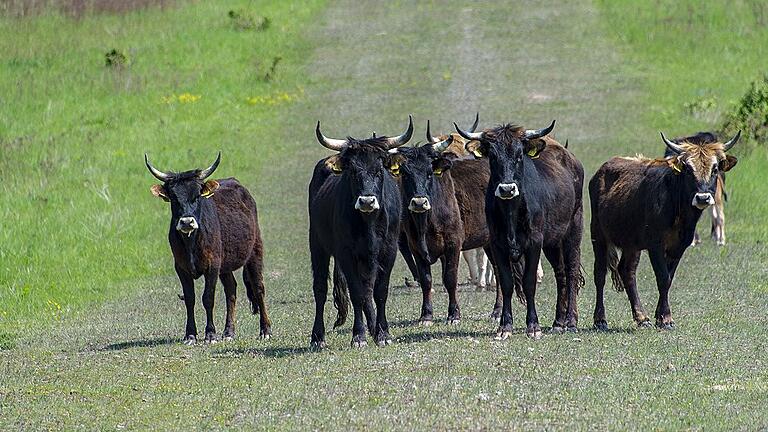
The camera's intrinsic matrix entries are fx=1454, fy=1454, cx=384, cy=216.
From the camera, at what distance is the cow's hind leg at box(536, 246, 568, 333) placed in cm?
1579

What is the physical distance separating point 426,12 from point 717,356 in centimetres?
3861

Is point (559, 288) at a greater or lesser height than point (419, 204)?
lesser

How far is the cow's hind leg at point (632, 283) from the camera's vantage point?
15.9m

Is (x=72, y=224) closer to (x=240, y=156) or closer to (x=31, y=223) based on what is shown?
(x=31, y=223)

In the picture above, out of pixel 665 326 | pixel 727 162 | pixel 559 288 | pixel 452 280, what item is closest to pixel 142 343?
pixel 452 280

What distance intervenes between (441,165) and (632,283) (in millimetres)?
2765

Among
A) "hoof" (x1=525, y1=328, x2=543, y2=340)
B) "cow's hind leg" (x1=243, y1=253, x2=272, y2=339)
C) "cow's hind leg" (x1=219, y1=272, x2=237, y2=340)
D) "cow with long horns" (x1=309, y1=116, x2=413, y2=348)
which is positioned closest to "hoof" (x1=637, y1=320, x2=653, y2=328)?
"hoof" (x1=525, y1=328, x2=543, y2=340)

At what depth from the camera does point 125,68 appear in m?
41.7

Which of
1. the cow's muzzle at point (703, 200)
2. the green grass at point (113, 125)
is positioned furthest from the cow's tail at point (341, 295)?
the green grass at point (113, 125)

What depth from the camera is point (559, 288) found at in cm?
1594

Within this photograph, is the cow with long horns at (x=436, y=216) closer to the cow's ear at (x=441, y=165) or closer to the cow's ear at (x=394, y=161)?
the cow's ear at (x=441, y=165)

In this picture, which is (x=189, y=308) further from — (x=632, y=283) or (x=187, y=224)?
(x=632, y=283)

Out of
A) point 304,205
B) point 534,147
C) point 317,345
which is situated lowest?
point 304,205

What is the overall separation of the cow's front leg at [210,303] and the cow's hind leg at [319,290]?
4.86 ft
